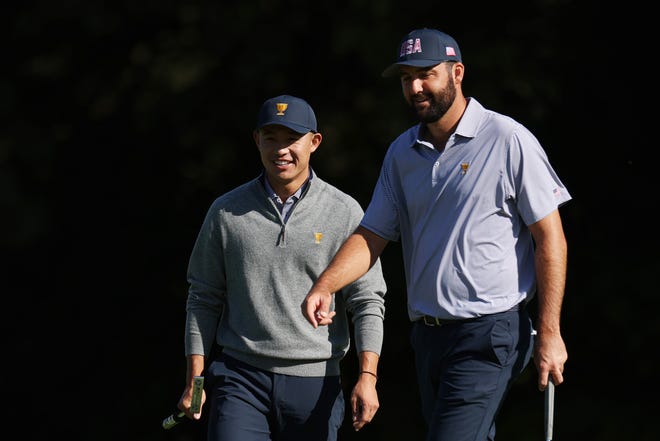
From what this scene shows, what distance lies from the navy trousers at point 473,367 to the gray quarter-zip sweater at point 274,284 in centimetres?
42

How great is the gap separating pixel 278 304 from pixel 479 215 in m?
0.76

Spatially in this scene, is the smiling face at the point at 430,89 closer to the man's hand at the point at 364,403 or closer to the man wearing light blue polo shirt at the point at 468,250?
the man wearing light blue polo shirt at the point at 468,250

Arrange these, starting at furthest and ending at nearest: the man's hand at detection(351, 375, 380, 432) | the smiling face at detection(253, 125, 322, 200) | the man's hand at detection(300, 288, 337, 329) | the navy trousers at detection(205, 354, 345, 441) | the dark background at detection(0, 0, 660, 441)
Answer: the dark background at detection(0, 0, 660, 441), the smiling face at detection(253, 125, 322, 200), the navy trousers at detection(205, 354, 345, 441), the man's hand at detection(351, 375, 380, 432), the man's hand at detection(300, 288, 337, 329)

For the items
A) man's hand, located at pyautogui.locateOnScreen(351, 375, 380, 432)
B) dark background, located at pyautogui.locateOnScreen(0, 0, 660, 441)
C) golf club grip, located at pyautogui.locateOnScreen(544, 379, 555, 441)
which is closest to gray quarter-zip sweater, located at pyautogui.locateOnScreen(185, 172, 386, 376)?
man's hand, located at pyautogui.locateOnScreen(351, 375, 380, 432)

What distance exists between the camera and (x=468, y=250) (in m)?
4.10

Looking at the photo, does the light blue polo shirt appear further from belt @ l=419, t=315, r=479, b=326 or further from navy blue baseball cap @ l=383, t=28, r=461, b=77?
navy blue baseball cap @ l=383, t=28, r=461, b=77

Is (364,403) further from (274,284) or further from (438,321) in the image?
(274,284)

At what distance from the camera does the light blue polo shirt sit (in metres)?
4.09

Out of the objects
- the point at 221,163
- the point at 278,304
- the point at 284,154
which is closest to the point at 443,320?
the point at 278,304

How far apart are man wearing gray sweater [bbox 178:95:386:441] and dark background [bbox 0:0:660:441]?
420 centimetres

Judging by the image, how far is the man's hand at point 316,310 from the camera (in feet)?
13.2

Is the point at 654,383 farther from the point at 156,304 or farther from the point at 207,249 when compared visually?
the point at 207,249

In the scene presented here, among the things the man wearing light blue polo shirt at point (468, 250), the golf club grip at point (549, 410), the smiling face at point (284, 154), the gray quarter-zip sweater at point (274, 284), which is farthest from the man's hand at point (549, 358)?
the smiling face at point (284, 154)

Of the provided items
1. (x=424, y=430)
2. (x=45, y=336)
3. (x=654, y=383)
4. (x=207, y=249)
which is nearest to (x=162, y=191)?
(x=45, y=336)
